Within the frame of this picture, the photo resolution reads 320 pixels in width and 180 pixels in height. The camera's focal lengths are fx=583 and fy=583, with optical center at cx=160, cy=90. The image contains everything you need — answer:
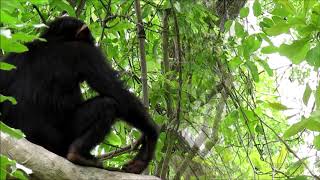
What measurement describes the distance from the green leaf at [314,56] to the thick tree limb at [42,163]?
127cm

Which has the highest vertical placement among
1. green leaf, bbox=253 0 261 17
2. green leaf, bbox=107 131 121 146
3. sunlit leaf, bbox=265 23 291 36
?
green leaf, bbox=253 0 261 17

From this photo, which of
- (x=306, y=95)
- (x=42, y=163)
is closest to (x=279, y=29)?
(x=306, y=95)

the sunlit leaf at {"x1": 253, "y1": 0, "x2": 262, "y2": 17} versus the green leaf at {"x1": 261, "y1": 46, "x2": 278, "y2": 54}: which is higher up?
the sunlit leaf at {"x1": 253, "y1": 0, "x2": 262, "y2": 17}

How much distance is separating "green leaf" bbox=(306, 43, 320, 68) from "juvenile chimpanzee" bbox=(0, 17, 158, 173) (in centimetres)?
105

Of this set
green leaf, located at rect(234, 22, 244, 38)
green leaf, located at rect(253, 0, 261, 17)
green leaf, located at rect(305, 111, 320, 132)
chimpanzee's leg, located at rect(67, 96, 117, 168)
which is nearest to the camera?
green leaf, located at rect(305, 111, 320, 132)

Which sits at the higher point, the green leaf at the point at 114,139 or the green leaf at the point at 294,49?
the green leaf at the point at 294,49

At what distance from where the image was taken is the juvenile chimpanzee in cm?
344

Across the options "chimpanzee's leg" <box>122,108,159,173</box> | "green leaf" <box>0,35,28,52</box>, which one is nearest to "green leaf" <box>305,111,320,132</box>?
"chimpanzee's leg" <box>122,108,159,173</box>

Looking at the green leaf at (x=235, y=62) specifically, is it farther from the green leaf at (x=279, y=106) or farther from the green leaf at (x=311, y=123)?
the green leaf at (x=311, y=123)

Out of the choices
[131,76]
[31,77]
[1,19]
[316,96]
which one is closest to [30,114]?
[31,77]

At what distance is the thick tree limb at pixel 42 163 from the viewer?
2.72 m

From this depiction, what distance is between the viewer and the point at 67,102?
11.8 feet

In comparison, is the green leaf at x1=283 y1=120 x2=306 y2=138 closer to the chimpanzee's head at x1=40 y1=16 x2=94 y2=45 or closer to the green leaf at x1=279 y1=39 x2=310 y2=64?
the green leaf at x1=279 y1=39 x2=310 y2=64

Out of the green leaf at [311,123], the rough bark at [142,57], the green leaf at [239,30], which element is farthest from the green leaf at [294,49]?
the rough bark at [142,57]
